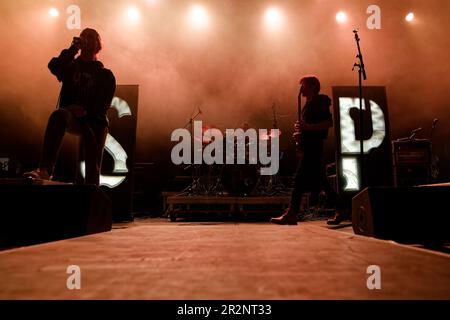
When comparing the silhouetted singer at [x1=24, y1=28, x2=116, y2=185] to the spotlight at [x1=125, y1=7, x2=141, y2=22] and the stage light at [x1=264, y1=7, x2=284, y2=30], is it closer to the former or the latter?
the spotlight at [x1=125, y1=7, x2=141, y2=22]

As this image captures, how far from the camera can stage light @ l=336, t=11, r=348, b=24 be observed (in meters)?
6.44

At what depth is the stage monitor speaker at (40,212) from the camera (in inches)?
73.4

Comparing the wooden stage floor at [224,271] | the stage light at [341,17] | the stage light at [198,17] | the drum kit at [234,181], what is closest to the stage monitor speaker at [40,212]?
the wooden stage floor at [224,271]

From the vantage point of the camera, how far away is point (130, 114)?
462 cm

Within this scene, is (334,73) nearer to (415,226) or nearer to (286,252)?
(415,226)

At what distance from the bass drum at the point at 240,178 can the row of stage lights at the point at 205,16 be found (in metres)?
3.01

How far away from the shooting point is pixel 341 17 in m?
6.48

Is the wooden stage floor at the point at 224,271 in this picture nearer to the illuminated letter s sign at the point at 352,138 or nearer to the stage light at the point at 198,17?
the illuminated letter s sign at the point at 352,138

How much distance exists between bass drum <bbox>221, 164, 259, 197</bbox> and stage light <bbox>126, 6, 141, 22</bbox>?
132 inches

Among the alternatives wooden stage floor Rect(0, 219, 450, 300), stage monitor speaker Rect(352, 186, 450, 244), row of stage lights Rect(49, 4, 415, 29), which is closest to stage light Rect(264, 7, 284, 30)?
row of stage lights Rect(49, 4, 415, 29)

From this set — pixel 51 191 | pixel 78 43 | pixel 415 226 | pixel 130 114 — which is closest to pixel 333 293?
pixel 415 226

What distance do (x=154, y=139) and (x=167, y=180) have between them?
100 centimetres

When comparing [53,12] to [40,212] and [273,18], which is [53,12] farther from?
[40,212]

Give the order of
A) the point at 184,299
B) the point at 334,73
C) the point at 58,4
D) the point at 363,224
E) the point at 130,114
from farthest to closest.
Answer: the point at 334,73, the point at 58,4, the point at 130,114, the point at 363,224, the point at 184,299
